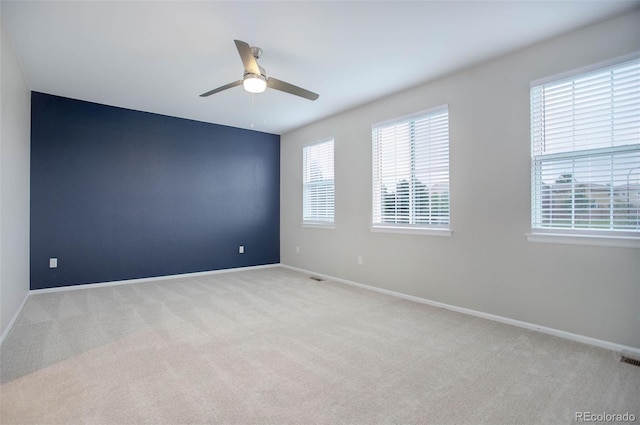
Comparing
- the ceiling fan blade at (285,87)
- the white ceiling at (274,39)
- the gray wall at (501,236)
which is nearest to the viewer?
the white ceiling at (274,39)

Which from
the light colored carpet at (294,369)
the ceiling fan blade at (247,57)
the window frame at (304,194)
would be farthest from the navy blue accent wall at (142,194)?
the ceiling fan blade at (247,57)

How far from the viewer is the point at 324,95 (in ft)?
14.3

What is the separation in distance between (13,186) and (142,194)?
1.92 metres

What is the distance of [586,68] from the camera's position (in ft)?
9.00

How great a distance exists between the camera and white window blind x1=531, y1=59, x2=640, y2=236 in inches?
100

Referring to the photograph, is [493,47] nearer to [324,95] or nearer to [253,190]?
[324,95]

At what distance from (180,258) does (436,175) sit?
4.33m

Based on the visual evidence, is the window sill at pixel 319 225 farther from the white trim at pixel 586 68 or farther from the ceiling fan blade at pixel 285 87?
the white trim at pixel 586 68

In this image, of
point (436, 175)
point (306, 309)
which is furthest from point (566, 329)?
point (306, 309)

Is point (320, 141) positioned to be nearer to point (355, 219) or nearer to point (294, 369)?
point (355, 219)

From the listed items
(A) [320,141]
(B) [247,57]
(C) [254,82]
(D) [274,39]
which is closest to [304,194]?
(A) [320,141]

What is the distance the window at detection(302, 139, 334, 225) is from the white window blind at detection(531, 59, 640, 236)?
3050mm

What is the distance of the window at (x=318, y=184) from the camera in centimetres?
546

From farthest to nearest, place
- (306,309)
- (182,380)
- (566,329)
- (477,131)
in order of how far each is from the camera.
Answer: (306,309) < (477,131) < (566,329) < (182,380)
